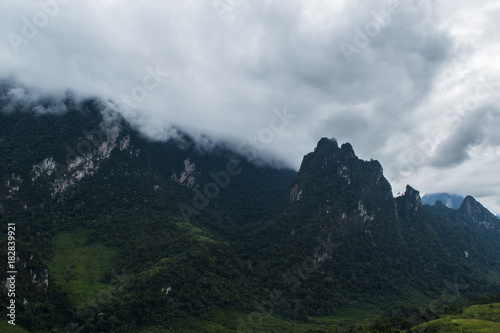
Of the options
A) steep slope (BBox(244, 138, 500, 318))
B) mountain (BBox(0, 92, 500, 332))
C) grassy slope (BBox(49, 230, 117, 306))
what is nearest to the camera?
grassy slope (BBox(49, 230, 117, 306))

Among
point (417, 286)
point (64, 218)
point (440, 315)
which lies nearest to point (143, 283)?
point (64, 218)

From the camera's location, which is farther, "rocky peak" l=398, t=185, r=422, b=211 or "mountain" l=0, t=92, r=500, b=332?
"rocky peak" l=398, t=185, r=422, b=211

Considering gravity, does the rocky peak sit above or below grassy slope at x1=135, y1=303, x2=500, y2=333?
above

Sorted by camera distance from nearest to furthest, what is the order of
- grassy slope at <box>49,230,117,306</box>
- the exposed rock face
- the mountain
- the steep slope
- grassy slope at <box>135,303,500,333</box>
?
1. grassy slope at <box>135,303,500,333</box>
2. grassy slope at <box>49,230,117,306</box>
3. the mountain
4. the steep slope
5. the exposed rock face

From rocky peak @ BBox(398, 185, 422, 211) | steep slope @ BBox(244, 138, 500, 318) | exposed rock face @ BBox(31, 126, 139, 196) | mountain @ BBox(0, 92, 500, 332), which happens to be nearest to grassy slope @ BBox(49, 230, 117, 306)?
mountain @ BBox(0, 92, 500, 332)

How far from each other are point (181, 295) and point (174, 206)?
57588mm

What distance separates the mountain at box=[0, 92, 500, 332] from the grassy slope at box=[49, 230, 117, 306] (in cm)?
42

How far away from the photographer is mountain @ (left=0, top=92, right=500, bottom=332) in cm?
7188

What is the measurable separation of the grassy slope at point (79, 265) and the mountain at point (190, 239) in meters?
0.42

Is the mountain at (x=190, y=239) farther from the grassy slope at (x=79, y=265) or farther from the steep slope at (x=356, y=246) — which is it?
the steep slope at (x=356, y=246)

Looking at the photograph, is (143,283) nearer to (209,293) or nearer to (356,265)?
(209,293)

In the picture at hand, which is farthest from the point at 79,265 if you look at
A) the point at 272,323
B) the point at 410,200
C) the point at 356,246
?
the point at 410,200

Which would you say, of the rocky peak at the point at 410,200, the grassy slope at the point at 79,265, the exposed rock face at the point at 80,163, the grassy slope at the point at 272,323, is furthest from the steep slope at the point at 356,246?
the exposed rock face at the point at 80,163

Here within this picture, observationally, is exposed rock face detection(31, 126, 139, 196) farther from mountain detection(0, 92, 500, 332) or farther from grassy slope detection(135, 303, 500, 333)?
grassy slope detection(135, 303, 500, 333)
